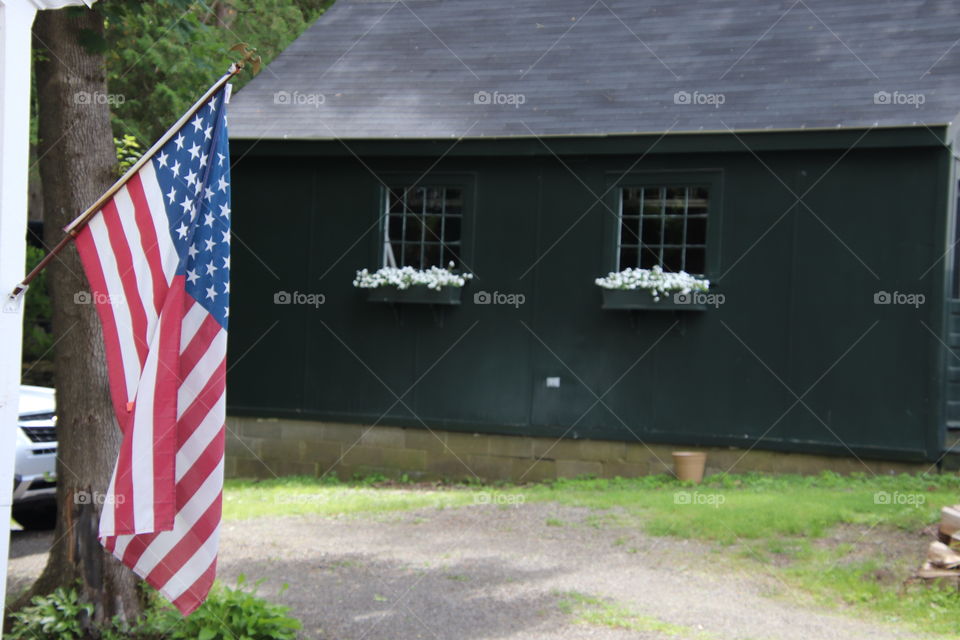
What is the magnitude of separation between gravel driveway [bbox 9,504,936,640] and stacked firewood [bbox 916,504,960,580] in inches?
27.2

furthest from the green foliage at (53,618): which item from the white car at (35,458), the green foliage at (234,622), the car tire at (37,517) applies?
the car tire at (37,517)

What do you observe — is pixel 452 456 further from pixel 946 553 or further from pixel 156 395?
pixel 156 395

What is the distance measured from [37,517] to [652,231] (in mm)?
6809

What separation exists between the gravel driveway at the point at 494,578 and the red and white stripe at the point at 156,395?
1.96 m

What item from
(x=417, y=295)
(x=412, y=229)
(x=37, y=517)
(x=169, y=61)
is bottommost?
(x=37, y=517)

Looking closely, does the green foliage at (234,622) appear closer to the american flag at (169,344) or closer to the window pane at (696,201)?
the american flag at (169,344)

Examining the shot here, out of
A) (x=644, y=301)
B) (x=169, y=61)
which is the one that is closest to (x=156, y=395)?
(x=644, y=301)

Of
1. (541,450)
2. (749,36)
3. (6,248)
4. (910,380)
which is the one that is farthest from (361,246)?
(6,248)

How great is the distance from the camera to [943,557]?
7.07m

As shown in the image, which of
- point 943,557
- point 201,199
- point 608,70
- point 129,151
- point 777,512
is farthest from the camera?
point 608,70

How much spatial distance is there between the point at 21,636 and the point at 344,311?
751 centimetres

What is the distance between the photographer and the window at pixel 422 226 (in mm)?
13078

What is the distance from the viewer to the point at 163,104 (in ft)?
64.4

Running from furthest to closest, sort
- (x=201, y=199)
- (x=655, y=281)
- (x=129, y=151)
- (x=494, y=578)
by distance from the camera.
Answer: (x=655, y=281)
(x=129, y=151)
(x=494, y=578)
(x=201, y=199)
